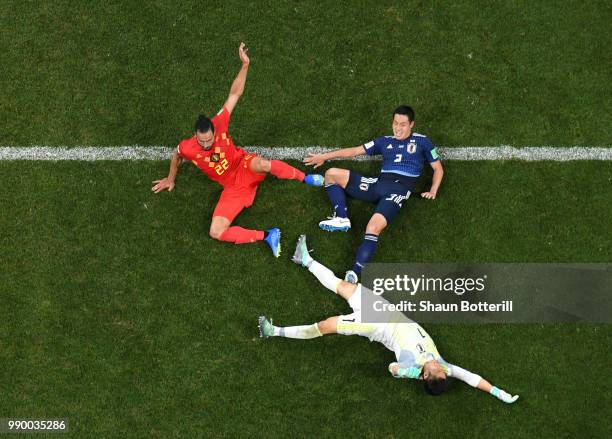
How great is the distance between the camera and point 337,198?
26.6 ft

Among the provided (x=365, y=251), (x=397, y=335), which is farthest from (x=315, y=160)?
(x=397, y=335)

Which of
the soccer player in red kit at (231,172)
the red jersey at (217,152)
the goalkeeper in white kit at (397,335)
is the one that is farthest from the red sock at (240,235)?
the red jersey at (217,152)

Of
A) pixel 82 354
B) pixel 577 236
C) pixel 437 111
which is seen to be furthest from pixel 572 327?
pixel 82 354

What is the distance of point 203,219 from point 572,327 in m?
5.07

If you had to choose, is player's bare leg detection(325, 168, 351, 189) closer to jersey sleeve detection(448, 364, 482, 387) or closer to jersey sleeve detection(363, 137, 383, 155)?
jersey sleeve detection(363, 137, 383, 155)

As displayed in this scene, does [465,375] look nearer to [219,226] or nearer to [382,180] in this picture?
[382,180]

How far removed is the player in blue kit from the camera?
7883mm

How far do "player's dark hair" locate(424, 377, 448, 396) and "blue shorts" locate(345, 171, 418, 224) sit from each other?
6.87 feet

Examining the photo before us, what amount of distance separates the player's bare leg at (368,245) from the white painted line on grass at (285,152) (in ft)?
4.21

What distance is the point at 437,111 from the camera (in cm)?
849

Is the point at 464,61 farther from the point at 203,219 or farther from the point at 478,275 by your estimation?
the point at 203,219

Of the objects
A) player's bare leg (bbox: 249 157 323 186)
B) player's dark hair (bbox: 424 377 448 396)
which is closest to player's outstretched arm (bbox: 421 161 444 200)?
player's bare leg (bbox: 249 157 323 186)

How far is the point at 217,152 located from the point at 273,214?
1.24 metres

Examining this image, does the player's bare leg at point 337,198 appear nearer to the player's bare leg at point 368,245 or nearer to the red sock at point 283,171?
the player's bare leg at point 368,245
